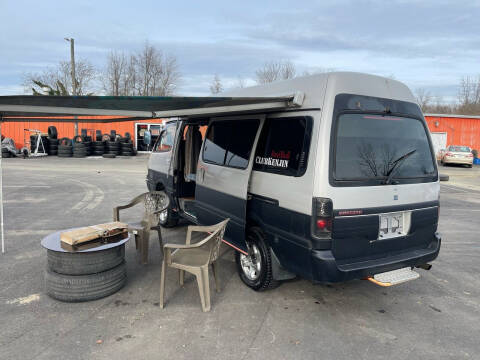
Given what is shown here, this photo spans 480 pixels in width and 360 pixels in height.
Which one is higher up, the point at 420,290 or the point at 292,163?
the point at 292,163

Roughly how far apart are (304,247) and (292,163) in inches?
32.0

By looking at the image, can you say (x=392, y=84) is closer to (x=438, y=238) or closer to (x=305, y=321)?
(x=438, y=238)

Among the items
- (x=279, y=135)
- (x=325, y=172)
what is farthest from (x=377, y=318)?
(x=279, y=135)

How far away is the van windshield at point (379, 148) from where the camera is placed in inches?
130

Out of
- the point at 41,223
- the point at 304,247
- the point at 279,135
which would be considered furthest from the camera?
the point at 41,223

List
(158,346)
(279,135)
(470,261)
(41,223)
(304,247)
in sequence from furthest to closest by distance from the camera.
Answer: (41,223) → (470,261) → (279,135) → (304,247) → (158,346)

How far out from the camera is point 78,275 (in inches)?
143

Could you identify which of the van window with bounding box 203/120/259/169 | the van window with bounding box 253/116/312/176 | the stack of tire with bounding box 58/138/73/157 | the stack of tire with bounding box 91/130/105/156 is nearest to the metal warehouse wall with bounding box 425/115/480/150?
the stack of tire with bounding box 91/130/105/156

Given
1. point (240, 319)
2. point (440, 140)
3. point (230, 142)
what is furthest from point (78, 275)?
point (440, 140)

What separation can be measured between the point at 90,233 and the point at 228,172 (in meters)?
1.69

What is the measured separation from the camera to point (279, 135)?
374 centimetres

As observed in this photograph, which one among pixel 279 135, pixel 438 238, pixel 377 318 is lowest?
pixel 377 318

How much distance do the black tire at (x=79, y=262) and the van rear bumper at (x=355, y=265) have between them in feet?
7.00

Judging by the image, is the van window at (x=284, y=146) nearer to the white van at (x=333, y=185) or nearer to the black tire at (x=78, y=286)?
the white van at (x=333, y=185)
